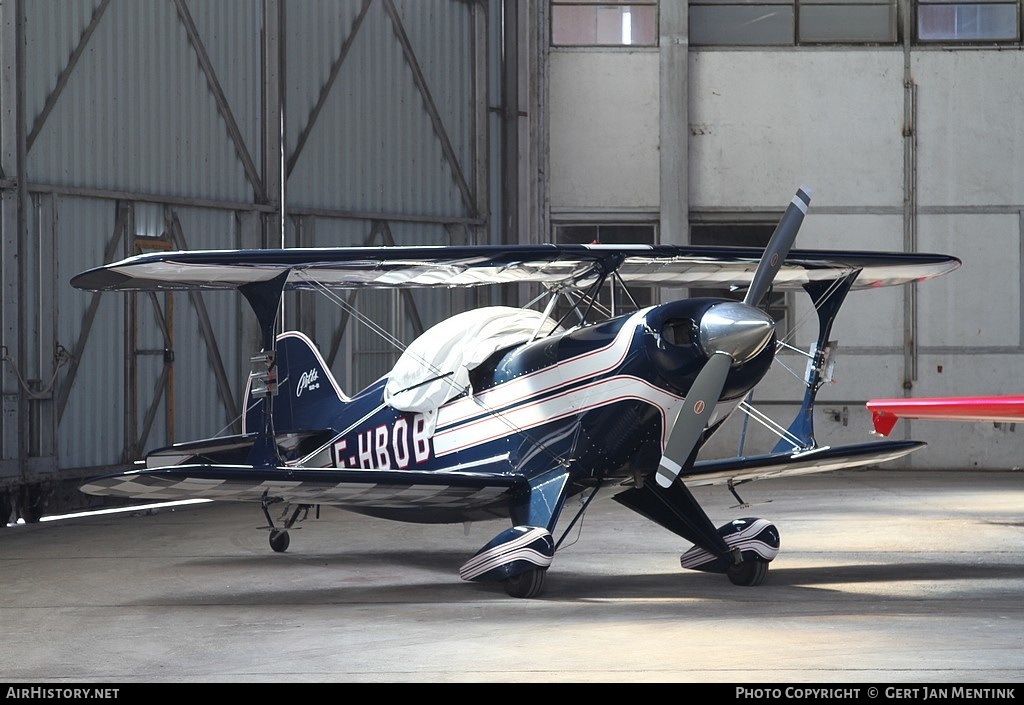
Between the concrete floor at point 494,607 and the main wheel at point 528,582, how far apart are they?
101 millimetres

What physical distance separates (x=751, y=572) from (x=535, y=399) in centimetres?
187

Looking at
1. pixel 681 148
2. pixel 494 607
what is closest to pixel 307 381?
pixel 494 607

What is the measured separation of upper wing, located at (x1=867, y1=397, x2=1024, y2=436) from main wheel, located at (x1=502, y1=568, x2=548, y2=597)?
643cm

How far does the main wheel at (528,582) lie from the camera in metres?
8.93

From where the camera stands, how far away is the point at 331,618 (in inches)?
323

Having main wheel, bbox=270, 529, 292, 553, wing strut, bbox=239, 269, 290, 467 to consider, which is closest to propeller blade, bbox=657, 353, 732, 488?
wing strut, bbox=239, 269, 290, 467

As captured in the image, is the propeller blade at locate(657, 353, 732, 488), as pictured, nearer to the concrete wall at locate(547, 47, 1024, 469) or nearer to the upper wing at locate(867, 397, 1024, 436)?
the upper wing at locate(867, 397, 1024, 436)

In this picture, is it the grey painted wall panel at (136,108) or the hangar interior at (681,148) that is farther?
the hangar interior at (681,148)

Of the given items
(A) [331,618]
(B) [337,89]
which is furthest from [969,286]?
(A) [331,618]

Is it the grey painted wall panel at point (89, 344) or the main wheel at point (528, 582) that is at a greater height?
the grey painted wall panel at point (89, 344)

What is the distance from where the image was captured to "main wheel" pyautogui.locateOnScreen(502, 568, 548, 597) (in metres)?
8.93

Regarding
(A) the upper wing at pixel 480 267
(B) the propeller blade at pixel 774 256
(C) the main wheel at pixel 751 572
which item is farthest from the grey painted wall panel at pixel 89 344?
(B) the propeller blade at pixel 774 256

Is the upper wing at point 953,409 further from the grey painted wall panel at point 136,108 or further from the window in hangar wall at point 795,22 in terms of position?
the window in hangar wall at point 795,22

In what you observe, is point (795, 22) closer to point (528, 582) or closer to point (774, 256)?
point (774, 256)
